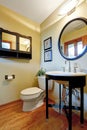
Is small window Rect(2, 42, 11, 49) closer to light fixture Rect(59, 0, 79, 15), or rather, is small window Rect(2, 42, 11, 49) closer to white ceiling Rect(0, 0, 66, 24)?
white ceiling Rect(0, 0, 66, 24)

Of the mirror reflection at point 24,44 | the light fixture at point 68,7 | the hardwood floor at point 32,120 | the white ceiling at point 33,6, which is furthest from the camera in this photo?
the mirror reflection at point 24,44

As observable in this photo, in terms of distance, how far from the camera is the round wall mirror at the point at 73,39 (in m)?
1.59

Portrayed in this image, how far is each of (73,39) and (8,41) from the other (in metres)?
1.34

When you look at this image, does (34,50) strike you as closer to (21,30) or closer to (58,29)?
(21,30)

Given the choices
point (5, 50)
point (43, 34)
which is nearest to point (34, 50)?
point (43, 34)

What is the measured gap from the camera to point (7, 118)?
62.6 inches

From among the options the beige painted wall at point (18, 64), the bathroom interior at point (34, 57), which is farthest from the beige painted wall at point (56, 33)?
the beige painted wall at point (18, 64)

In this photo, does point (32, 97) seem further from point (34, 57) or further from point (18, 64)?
point (34, 57)

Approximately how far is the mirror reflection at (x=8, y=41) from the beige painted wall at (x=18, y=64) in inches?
6.5

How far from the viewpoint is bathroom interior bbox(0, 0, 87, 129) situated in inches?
69.2

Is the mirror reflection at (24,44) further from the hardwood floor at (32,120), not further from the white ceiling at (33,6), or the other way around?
the hardwood floor at (32,120)

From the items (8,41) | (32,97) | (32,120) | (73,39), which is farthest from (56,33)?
(32,120)

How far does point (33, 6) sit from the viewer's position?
6.79ft

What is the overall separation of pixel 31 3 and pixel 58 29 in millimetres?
774
